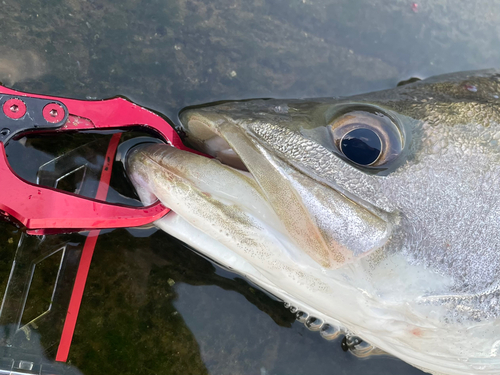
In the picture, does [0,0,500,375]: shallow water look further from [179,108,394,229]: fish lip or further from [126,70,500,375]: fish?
[126,70,500,375]: fish

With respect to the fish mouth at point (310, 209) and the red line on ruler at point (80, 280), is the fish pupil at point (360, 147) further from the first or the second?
the red line on ruler at point (80, 280)

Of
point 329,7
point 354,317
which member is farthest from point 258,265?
point 329,7

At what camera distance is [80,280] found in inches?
74.0

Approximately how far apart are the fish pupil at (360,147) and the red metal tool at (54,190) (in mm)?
795

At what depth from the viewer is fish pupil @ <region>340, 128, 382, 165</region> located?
1.40 meters

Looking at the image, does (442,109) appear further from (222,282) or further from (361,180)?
(222,282)

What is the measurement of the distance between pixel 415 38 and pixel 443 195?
53.7 inches

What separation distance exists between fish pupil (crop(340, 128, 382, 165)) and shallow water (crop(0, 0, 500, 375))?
0.79m

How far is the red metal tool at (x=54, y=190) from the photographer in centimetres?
144

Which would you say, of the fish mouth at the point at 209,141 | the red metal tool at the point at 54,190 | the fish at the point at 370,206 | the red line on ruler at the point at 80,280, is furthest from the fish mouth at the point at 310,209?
the red line on ruler at the point at 80,280

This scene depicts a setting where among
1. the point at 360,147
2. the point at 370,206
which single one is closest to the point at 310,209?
the point at 370,206

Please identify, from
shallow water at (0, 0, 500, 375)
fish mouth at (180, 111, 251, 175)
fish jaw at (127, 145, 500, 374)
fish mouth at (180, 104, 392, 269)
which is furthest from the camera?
shallow water at (0, 0, 500, 375)

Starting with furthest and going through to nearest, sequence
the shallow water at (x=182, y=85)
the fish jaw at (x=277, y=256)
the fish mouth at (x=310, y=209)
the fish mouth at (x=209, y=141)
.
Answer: the shallow water at (x=182, y=85) < the fish mouth at (x=209, y=141) < the fish jaw at (x=277, y=256) < the fish mouth at (x=310, y=209)

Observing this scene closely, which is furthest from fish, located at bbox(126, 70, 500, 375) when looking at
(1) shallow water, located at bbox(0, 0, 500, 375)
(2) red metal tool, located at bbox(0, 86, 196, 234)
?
(1) shallow water, located at bbox(0, 0, 500, 375)
